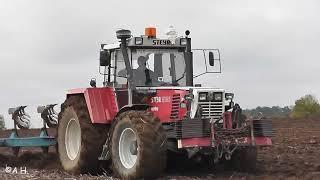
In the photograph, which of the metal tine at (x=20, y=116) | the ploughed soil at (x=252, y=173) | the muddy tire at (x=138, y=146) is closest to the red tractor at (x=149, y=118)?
the muddy tire at (x=138, y=146)

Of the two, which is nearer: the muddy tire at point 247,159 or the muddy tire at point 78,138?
the muddy tire at point 247,159

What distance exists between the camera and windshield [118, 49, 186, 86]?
488 inches

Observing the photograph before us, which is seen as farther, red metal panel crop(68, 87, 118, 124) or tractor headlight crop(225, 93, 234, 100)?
red metal panel crop(68, 87, 118, 124)

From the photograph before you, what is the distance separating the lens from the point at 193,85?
1277 centimetres

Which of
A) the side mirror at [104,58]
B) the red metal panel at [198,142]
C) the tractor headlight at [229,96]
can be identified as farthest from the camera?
the side mirror at [104,58]

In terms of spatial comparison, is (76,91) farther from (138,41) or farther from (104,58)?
(138,41)

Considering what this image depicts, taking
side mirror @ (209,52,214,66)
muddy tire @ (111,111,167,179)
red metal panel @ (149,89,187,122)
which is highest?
side mirror @ (209,52,214,66)

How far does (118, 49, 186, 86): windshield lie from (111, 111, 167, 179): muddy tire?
3.89ft

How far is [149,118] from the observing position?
425 inches

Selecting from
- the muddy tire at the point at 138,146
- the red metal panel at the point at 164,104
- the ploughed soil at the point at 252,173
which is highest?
the red metal panel at the point at 164,104

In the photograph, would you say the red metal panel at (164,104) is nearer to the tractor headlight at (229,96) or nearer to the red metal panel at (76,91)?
the tractor headlight at (229,96)

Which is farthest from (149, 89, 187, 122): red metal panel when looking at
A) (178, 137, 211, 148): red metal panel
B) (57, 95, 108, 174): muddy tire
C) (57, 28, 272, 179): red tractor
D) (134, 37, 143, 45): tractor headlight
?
(57, 95, 108, 174): muddy tire

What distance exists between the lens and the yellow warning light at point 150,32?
504 inches

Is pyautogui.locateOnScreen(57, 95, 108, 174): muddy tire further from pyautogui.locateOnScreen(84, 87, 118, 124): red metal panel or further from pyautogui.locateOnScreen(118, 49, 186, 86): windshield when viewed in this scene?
pyautogui.locateOnScreen(118, 49, 186, 86): windshield
